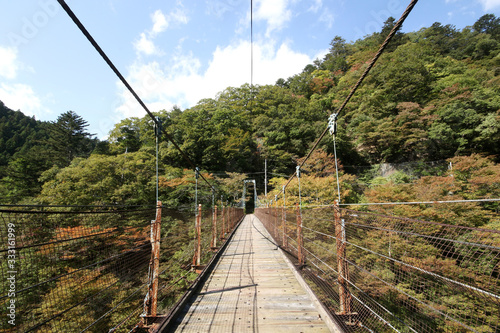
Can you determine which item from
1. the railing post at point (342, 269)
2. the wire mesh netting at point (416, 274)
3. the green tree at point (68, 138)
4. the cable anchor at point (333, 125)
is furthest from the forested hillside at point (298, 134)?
the railing post at point (342, 269)

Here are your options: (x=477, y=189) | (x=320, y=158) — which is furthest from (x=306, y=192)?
(x=477, y=189)

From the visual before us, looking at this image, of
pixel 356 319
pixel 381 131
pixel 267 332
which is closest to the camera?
pixel 267 332

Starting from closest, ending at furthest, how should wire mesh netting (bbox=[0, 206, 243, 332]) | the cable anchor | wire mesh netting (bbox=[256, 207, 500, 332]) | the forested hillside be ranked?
wire mesh netting (bbox=[256, 207, 500, 332])
wire mesh netting (bbox=[0, 206, 243, 332])
the cable anchor
the forested hillside

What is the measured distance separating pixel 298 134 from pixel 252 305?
24.1m

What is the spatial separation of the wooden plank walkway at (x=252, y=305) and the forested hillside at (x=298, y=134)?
1073cm

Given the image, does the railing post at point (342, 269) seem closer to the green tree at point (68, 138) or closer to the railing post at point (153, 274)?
the railing post at point (153, 274)

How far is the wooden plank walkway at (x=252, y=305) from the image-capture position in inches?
70.2

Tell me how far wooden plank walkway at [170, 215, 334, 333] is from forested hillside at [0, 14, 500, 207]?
35.2 ft

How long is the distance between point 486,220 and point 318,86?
2972cm

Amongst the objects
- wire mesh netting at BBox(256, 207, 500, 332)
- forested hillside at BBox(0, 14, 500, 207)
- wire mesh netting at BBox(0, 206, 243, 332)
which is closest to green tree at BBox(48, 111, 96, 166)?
forested hillside at BBox(0, 14, 500, 207)

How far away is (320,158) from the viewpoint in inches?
680

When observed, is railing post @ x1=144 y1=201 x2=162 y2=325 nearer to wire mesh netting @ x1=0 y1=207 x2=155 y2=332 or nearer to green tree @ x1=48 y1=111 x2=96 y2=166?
wire mesh netting @ x1=0 y1=207 x2=155 y2=332

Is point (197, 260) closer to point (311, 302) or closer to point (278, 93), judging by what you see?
point (311, 302)

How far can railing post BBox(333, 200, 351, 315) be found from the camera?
6.16ft
